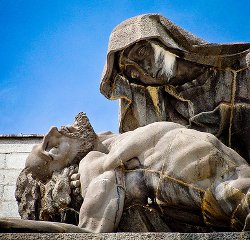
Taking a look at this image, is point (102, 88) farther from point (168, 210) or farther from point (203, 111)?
point (168, 210)

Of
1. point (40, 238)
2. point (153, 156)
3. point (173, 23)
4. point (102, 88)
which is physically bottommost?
point (40, 238)

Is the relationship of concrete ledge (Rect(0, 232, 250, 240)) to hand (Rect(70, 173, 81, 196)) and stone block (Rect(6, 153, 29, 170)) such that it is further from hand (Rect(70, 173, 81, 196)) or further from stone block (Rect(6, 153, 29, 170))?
stone block (Rect(6, 153, 29, 170))

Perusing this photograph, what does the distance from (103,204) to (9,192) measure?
428cm

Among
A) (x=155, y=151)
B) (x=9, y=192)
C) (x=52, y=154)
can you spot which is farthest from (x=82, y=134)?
(x=9, y=192)

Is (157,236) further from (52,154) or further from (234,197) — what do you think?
(52,154)

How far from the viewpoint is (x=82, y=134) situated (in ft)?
21.1

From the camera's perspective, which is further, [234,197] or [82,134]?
[82,134]

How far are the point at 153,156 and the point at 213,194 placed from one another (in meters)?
0.59

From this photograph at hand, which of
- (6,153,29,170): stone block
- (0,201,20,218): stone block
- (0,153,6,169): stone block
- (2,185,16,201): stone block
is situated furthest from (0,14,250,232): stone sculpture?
(0,153,6,169): stone block

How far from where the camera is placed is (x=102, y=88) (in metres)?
7.18

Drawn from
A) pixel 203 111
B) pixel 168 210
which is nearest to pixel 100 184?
pixel 168 210

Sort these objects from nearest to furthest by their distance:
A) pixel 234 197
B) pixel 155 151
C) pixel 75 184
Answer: pixel 234 197 → pixel 155 151 → pixel 75 184

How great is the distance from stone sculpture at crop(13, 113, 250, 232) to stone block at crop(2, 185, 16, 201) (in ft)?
11.9

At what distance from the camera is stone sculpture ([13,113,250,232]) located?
5.44 metres
